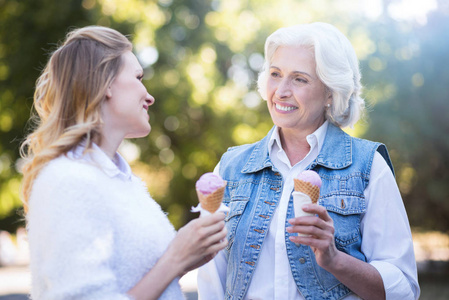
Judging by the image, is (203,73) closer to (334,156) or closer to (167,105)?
(167,105)

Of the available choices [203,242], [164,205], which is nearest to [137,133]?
[203,242]

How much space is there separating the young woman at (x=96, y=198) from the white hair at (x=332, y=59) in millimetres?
1085

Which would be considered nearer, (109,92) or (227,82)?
(109,92)

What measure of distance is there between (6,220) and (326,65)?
69.7 ft

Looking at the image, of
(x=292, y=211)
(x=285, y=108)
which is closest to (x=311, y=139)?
(x=285, y=108)

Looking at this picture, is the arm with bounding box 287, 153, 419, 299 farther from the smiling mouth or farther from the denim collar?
the smiling mouth

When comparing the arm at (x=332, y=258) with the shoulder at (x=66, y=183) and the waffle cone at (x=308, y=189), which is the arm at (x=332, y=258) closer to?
the waffle cone at (x=308, y=189)

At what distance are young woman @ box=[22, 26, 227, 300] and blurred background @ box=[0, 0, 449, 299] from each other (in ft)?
28.2

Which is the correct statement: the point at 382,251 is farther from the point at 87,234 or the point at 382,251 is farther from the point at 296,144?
the point at 87,234

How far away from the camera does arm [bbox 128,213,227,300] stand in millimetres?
2240

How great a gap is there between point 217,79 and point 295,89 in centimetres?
1134

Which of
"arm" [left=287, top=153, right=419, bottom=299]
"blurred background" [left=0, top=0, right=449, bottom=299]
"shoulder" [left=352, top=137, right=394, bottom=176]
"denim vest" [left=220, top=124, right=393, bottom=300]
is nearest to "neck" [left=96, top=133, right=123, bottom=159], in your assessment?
"denim vest" [left=220, top=124, right=393, bottom=300]

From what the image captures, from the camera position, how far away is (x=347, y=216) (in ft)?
9.77

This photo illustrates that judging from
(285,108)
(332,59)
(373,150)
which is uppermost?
(332,59)
